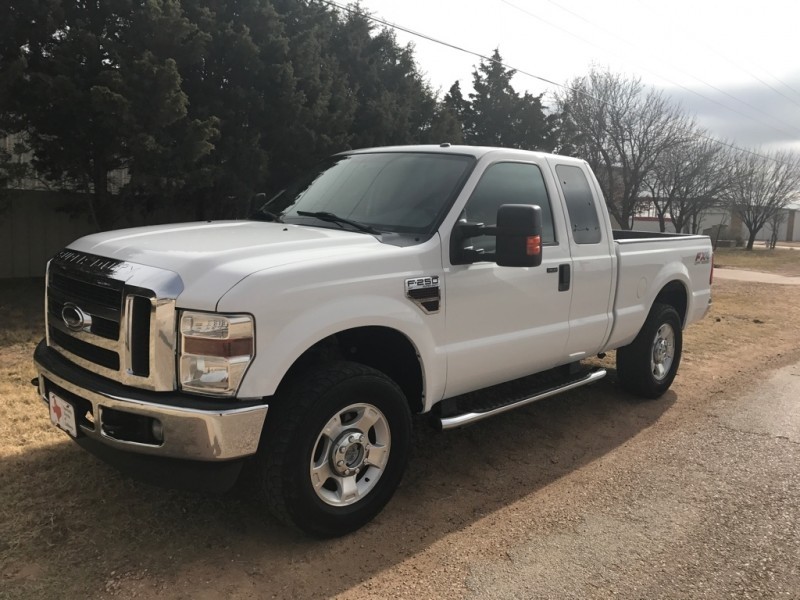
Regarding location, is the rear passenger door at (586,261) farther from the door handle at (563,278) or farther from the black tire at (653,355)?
the black tire at (653,355)

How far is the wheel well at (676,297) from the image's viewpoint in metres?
6.02

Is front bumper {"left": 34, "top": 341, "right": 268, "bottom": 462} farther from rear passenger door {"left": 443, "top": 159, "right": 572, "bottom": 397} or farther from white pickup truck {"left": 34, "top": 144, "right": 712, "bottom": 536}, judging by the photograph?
rear passenger door {"left": 443, "top": 159, "right": 572, "bottom": 397}

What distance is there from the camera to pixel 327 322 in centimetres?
303

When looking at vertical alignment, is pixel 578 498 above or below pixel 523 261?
below

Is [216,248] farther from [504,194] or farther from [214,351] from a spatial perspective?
[504,194]

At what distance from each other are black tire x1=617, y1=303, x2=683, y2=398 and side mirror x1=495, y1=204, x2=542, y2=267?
2.67 metres

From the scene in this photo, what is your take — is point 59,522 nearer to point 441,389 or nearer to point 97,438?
point 97,438

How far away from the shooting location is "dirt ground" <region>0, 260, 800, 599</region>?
9.58 ft

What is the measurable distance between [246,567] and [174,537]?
1.54 feet

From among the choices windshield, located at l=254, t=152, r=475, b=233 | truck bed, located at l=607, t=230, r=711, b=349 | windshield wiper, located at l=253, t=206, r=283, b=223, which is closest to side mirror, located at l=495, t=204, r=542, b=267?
windshield, located at l=254, t=152, r=475, b=233

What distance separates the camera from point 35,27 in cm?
866

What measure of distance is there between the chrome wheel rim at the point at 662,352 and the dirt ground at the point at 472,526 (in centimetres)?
84

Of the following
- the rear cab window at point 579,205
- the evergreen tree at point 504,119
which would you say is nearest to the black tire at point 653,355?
the rear cab window at point 579,205

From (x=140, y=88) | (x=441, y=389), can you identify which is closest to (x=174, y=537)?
(x=441, y=389)
